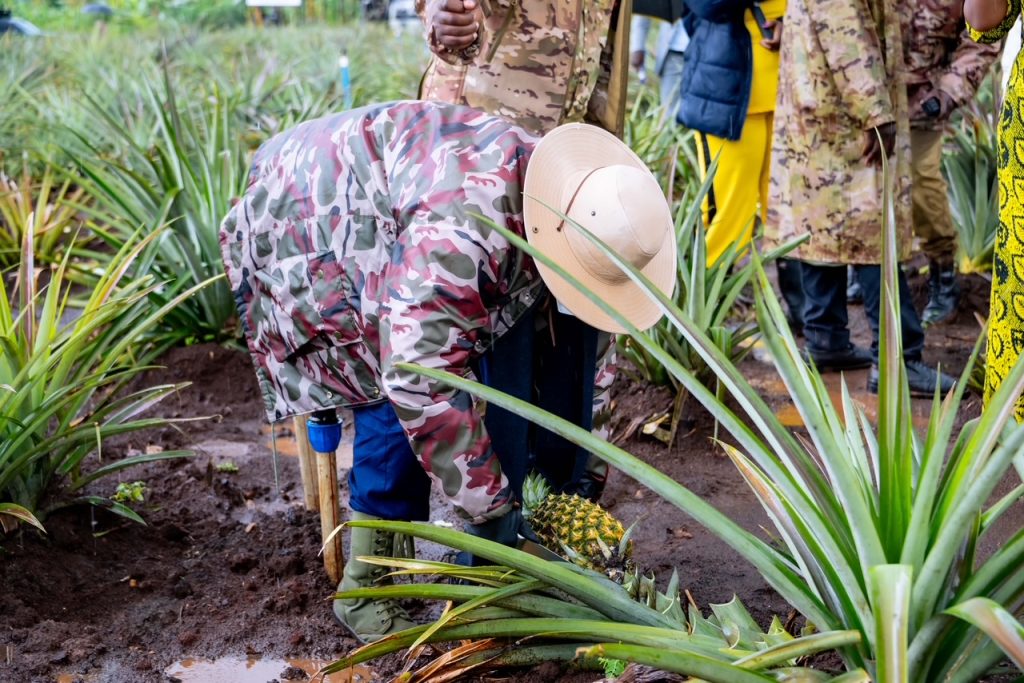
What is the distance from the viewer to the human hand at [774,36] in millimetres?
4121

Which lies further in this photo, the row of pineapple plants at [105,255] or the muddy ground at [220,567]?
the row of pineapple plants at [105,255]

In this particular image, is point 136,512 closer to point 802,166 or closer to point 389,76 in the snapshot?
point 802,166

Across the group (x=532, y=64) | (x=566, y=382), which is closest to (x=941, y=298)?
(x=566, y=382)

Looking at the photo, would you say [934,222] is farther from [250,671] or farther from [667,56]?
[250,671]

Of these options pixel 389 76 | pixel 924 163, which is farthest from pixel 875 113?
pixel 389 76

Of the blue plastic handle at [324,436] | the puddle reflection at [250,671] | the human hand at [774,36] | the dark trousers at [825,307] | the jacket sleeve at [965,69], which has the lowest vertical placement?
the puddle reflection at [250,671]

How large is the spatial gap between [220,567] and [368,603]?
579mm

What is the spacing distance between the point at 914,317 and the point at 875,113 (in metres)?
0.75

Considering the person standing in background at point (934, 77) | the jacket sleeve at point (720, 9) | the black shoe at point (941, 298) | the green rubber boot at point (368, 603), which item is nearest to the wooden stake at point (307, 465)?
the green rubber boot at point (368, 603)

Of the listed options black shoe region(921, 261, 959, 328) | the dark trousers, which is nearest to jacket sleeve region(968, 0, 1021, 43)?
the dark trousers

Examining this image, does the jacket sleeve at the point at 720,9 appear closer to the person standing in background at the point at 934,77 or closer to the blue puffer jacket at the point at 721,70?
the blue puffer jacket at the point at 721,70

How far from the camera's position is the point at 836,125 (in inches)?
154

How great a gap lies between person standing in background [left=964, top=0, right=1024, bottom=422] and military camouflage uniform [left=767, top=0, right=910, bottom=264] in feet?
4.37

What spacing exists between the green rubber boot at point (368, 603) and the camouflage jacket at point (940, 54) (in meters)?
2.54
